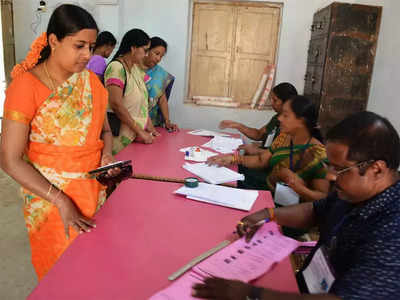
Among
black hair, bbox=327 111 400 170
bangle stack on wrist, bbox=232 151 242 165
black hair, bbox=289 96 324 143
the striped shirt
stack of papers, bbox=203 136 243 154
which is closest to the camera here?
the striped shirt

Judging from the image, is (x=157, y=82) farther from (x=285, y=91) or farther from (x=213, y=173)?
(x=213, y=173)

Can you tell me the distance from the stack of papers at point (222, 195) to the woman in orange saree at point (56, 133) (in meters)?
0.43

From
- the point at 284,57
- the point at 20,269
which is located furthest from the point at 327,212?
the point at 284,57

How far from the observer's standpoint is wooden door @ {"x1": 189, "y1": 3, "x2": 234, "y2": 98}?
445cm

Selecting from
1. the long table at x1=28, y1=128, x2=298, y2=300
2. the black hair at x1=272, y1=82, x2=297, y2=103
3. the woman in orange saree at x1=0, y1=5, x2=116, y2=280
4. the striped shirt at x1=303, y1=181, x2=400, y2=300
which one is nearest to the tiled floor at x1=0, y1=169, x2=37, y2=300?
the woman in orange saree at x1=0, y1=5, x2=116, y2=280

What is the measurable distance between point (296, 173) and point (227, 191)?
57cm

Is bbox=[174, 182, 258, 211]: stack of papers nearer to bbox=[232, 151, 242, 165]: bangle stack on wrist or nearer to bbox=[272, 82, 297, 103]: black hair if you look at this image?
bbox=[232, 151, 242, 165]: bangle stack on wrist

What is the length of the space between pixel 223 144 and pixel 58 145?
1641 millimetres

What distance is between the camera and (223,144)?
2828 mm

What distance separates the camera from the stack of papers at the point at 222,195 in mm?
1532

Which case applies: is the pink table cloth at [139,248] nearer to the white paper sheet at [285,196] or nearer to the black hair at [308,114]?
the white paper sheet at [285,196]

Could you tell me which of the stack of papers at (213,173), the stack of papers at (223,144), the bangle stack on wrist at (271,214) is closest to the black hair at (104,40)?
the stack of papers at (223,144)

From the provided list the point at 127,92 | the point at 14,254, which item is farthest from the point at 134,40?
the point at 14,254

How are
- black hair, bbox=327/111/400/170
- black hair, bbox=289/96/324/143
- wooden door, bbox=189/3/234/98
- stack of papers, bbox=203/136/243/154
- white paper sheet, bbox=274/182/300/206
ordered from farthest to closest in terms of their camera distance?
wooden door, bbox=189/3/234/98 → stack of papers, bbox=203/136/243/154 → black hair, bbox=289/96/324/143 → white paper sheet, bbox=274/182/300/206 → black hair, bbox=327/111/400/170
